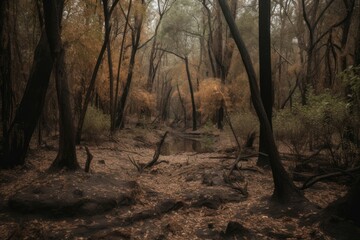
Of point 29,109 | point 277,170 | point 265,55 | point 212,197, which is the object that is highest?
point 265,55

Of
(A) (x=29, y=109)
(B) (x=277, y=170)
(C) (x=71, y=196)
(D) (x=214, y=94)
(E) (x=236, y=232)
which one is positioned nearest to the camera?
(E) (x=236, y=232)

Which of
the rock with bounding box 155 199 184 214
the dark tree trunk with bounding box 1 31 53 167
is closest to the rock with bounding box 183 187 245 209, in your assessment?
the rock with bounding box 155 199 184 214

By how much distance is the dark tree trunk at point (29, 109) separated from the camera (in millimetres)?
6730

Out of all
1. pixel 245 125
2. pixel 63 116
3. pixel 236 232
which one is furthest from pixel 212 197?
pixel 245 125

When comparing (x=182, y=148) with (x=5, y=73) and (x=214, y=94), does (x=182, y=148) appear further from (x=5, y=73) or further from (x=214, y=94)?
(x=5, y=73)

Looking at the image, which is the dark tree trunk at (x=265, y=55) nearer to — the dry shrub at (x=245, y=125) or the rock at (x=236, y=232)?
the rock at (x=236, y=232)

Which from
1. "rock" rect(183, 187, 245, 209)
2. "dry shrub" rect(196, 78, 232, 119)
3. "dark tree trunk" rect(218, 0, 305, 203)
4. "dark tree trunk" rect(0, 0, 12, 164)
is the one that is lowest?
"rock" rect(183, 187, 245, 209)

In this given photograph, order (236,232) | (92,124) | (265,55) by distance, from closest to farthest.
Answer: (236,232)
(265,55)
(92,124)

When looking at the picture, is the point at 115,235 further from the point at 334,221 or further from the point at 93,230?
the point at 334,221

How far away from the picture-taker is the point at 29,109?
6.85 meters

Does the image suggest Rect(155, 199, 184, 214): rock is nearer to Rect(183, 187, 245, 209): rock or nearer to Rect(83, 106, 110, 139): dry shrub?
Rect(183, 187, 245, 209): rock

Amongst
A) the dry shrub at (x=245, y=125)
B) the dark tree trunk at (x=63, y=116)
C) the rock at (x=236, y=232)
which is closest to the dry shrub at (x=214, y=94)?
the dry shrub at (x=245, y=125)

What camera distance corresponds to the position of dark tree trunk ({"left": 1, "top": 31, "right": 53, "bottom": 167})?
673 centimetres

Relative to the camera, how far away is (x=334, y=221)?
4191mm
